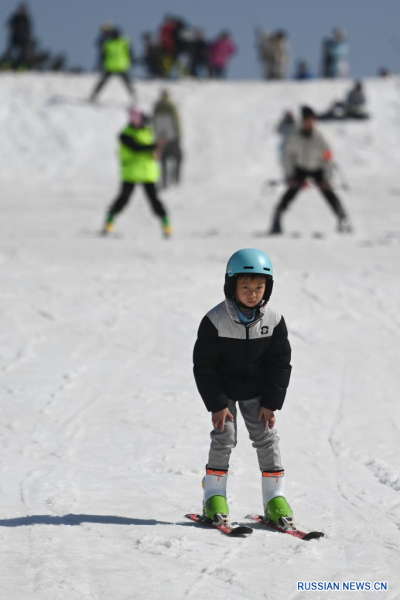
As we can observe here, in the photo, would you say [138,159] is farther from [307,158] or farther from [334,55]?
[334,55]

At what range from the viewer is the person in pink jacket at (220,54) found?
1042 inches

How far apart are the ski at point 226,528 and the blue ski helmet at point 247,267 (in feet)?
3.18

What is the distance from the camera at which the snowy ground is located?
154 inches

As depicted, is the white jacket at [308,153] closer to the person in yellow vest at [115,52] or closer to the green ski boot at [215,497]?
the green ski boot at [215,497]

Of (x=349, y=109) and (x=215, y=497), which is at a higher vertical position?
(x=349, y=109)

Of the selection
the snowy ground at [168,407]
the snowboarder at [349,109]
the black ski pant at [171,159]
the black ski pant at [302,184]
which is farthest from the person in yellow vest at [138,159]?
the snowboarder at [349,109]

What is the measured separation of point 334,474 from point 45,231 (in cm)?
911

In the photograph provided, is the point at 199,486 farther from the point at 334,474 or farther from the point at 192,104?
the point at 192,104

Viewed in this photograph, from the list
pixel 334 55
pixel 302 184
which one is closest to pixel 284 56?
pixel 334 55

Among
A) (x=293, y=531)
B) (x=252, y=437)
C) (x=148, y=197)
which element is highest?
(x=148, y=197)

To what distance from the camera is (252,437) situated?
14.5 ft

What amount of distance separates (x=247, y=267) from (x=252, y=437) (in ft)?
2.59

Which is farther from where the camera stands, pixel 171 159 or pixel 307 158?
pixel 171 159

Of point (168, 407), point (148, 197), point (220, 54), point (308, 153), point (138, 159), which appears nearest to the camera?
point (168, 407)
